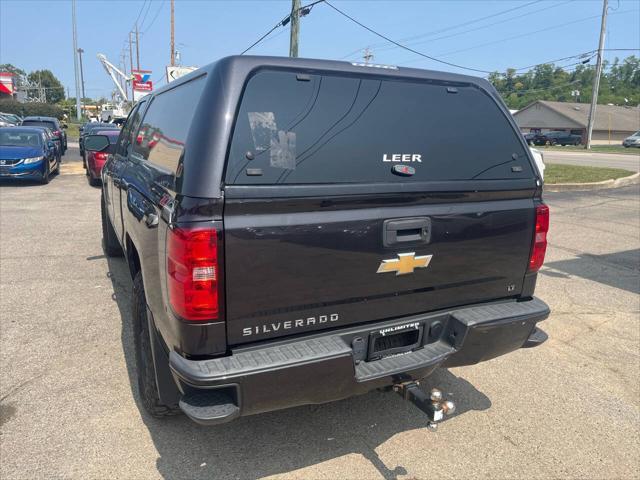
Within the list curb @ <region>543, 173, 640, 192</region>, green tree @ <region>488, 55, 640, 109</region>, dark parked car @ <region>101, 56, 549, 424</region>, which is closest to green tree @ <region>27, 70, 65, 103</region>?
green tree @ <region>488, 55, 640, 109</region>

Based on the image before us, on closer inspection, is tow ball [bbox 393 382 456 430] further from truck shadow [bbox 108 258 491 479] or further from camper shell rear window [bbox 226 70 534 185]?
camper shell rear window [bbox 226 70 534 185]

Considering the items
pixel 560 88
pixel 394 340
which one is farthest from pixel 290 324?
pixel 560 88

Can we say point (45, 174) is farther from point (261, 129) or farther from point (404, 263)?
point (404, 263)

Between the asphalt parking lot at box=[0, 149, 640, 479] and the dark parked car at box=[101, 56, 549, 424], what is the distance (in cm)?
36

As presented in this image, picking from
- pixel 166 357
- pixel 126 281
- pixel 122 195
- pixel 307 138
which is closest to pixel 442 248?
pixel 307 138

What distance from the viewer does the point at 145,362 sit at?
9.91 feet

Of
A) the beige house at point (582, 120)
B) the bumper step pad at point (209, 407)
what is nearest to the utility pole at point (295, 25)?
the bumper step pad at point (209, 407)

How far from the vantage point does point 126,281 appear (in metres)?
5.68

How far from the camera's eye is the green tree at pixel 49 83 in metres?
116

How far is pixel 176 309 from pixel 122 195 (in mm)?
2077

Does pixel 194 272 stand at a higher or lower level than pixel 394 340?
higher

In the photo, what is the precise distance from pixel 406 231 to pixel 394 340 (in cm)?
61

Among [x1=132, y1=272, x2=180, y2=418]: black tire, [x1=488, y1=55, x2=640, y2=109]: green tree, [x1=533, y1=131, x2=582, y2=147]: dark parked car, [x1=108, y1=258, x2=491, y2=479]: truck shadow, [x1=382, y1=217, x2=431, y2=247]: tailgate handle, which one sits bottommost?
[x1=108, y1=258, x2=491, y2=479]: truck shadow

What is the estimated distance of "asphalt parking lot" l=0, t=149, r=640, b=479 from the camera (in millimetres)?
2777
